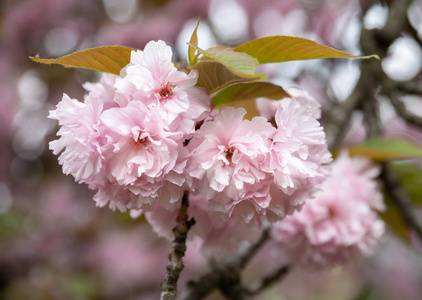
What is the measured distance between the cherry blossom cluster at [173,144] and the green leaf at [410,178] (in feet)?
2.70

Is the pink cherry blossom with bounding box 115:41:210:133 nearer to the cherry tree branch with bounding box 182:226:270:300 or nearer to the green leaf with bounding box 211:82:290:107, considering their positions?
the green leaf with bounding box 211:82:290:107

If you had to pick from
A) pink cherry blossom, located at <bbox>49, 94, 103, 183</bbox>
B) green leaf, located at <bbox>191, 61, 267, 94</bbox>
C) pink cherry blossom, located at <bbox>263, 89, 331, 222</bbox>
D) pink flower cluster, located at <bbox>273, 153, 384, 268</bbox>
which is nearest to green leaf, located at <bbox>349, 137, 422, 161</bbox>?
pink flower cluster, located at <bbox>273, 153, 384, 268</bbox>

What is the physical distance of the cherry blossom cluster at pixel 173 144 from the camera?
18.5 inches

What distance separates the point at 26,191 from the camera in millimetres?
2492

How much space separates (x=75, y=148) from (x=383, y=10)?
1.32 metres

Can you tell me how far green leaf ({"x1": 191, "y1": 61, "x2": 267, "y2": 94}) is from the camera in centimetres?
49

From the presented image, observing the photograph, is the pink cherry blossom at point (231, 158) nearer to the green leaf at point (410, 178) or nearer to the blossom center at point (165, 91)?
the blossom center at point (165, 91)

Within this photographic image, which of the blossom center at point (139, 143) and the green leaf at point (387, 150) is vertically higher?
the blossom center at point (139, 143)

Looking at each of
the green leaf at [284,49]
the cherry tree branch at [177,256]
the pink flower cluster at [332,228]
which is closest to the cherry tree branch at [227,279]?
the pink flower cluster at [332,228]

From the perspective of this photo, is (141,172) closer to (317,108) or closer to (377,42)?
(317,108)

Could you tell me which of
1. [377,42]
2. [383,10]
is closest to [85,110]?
[377,42]

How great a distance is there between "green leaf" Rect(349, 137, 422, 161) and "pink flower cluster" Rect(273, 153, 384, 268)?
4.9 inches

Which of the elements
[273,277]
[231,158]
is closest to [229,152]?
[231,158]

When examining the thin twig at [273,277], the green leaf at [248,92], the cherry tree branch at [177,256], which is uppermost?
the green leaf at [248,92]
